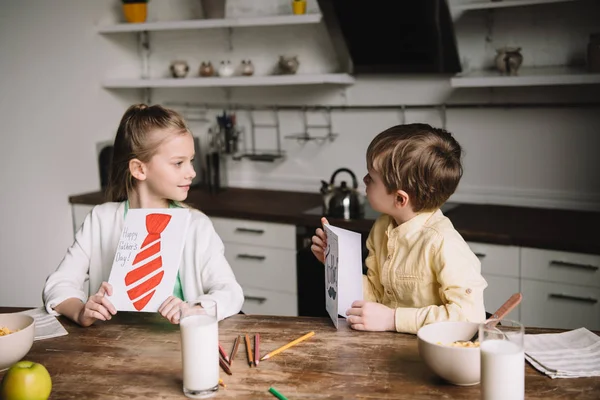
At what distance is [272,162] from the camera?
13.1 feet

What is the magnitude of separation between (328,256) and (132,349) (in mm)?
488

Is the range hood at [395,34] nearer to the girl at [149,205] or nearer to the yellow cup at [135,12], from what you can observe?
the yellow cup at [135,12]

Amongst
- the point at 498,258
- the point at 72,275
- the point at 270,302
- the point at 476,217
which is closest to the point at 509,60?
the point at 476,217

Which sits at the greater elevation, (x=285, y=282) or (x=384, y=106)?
(x=384, y=106)

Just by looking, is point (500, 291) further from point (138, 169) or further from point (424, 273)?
point (138, 169)

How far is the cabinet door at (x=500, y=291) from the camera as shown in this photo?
277 cm

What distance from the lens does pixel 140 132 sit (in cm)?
197

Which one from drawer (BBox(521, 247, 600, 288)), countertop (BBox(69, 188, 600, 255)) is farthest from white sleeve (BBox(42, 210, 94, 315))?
drawer (BBox(521, 247, 600, 288))

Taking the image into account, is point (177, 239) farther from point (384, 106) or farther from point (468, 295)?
point (384, 106)

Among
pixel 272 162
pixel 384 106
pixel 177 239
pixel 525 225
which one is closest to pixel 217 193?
pixel 272 162

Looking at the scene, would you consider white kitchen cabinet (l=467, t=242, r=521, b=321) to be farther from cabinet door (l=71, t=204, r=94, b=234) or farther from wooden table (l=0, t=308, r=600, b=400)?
cabinet door (l=71, t=204, r=94, b=234)

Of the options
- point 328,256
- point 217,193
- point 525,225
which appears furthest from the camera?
point 217,193

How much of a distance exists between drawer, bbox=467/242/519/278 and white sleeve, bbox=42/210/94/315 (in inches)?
60.7

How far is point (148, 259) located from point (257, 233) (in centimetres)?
167
